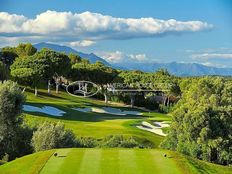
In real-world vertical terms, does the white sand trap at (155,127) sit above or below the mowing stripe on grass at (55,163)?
below

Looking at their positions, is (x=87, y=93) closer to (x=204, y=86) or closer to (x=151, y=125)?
(x=151, y=125)

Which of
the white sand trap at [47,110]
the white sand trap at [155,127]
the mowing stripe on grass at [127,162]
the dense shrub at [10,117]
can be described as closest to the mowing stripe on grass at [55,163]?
the mowing stripe on grass at [127,162]


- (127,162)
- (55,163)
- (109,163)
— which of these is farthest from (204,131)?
(55,163)

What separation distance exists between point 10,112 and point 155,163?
18.4m

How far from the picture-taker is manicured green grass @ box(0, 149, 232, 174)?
22.5m

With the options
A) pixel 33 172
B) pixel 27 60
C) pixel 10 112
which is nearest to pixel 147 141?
pixel 10 112

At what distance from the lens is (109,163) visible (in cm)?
2353

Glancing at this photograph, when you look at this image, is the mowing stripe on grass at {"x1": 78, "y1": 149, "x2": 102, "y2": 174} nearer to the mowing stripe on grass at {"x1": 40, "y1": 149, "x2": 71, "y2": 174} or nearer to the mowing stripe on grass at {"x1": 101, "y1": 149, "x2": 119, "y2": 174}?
the mowing stripe on grass at {"x1": 101, "y1": 149, "x2": 119, "y2": 174}

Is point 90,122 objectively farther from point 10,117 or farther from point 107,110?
point 10,117

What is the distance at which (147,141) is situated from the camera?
50.9m

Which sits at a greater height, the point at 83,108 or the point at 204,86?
the point at 204,86

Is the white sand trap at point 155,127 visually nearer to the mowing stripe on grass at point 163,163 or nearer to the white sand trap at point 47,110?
the white sand trap at point 47,110

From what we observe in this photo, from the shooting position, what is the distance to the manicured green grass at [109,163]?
Result: 22.5 m

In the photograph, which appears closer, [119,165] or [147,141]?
[119,165]
